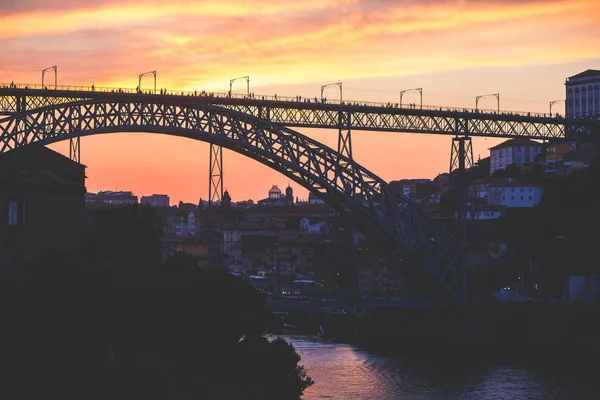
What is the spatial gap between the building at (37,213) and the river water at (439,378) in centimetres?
1237

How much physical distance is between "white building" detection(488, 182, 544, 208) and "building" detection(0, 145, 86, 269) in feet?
212

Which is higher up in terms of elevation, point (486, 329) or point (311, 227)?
point (311, 227)

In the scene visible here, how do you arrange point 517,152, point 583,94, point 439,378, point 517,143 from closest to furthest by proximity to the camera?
1. point 439,378
2. point 583,94
3. point 517,143
4. point 517,152

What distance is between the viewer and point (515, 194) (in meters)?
123

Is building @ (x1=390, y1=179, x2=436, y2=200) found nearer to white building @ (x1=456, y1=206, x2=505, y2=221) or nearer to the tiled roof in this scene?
the tiled roof

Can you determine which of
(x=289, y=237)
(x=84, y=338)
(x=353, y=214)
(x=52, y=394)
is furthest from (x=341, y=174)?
(x=289, y=237)

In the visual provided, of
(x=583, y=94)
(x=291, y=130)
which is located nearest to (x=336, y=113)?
(x=291, y=130)

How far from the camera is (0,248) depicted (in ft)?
183

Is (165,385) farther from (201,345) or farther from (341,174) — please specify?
(341,174)

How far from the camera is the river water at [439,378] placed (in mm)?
58219

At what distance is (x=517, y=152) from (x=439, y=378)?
85923 mm

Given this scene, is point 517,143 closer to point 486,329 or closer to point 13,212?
point 486,329

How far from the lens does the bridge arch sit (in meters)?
68.3

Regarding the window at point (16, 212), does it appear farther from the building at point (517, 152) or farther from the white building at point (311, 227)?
the white building at point (311, 227)
